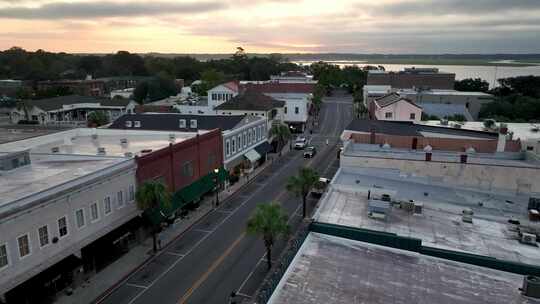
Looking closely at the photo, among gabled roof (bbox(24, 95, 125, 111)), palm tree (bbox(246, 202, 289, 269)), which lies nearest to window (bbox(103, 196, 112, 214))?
palm tree (bbox(246, 202, 289, 269))

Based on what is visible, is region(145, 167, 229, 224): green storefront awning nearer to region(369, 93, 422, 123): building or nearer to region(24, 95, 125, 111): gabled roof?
region(369, 93, 422, 123): building

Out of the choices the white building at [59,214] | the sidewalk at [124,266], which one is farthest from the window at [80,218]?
the sidewalk at [124,266]

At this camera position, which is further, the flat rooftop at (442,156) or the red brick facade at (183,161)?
the red brick facade at (183,161)

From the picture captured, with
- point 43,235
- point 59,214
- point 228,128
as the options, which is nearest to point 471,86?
point 228,128

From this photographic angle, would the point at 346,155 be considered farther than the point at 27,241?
Yes

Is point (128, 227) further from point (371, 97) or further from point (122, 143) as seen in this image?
point (371, 97)

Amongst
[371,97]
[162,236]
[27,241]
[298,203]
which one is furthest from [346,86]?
[27,241]

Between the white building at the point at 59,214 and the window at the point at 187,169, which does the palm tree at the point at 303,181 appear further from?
the white building at the point at 59,214
